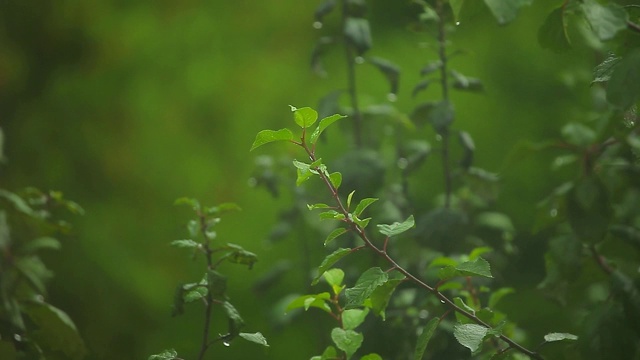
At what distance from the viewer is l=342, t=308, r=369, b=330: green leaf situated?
1.11m

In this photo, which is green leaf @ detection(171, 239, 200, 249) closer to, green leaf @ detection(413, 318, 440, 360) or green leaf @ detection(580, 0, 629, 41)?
green leaf @ detection(413, 318, 440, 360)

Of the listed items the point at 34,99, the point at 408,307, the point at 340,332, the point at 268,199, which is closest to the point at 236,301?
the point at 268,199

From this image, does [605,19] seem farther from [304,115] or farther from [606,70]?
[304,115]

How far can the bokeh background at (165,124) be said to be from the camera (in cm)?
193

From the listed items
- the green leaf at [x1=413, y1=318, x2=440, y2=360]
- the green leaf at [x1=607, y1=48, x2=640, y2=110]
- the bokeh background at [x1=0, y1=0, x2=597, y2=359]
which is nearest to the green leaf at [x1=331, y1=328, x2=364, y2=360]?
the green leaf at [x1=413, y1=318, x2=440, y2=360]

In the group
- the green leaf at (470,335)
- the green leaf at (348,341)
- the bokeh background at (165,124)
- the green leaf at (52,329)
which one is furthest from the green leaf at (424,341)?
the bokeh background at (165,124)

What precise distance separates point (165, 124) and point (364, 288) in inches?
46.3

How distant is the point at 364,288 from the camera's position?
0.93 metres

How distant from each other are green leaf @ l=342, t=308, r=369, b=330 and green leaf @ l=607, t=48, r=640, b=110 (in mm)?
462

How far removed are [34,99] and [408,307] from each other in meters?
1.11

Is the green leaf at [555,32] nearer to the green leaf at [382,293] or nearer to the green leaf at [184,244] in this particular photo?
the green leaf at [382,293]

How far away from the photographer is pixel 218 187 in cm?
197

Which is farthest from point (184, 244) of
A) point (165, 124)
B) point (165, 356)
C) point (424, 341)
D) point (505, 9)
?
point (165, 124)

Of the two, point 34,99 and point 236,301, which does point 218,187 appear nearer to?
point 236,301
